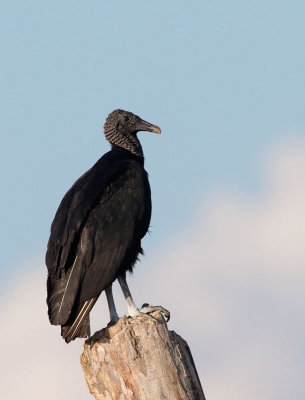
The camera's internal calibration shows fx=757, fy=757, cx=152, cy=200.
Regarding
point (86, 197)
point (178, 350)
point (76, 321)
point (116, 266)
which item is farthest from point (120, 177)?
point (178, 350)

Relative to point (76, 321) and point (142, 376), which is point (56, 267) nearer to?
point (76, 321)

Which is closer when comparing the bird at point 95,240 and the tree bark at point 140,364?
the tree bark at point 140,364

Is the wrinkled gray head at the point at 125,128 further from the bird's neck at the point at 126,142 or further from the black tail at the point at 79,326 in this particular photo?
the black tail at the point at 79,326

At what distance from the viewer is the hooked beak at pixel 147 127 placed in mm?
7523

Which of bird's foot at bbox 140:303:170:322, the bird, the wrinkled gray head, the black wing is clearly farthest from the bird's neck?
bird's foot at bbox 140:303:170:322

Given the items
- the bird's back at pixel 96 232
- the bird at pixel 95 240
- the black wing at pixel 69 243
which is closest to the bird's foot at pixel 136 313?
the bird at pixel 95 240

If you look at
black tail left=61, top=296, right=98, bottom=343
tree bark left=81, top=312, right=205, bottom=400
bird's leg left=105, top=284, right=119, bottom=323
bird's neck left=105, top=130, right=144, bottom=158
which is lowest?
tree bark left=81, top=312, right=205, bottom=400

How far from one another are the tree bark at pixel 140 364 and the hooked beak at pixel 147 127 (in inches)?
103

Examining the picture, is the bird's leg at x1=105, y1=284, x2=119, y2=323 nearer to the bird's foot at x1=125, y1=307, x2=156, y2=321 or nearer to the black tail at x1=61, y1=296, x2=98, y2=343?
the bird's foot at x1=125, y1=307, x2=156, y2=321

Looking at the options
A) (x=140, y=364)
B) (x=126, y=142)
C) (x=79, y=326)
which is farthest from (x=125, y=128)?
(x=140, y=364)

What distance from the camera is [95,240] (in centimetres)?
602

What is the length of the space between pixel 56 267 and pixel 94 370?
3.27 feet

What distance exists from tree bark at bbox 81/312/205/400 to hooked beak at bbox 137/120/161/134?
8.60 ft

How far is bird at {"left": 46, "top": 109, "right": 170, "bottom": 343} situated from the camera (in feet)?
18.8
